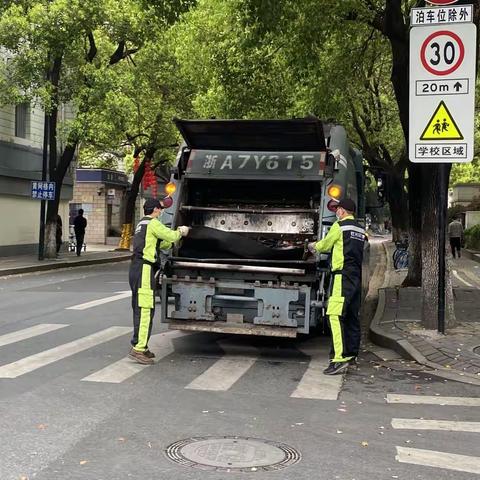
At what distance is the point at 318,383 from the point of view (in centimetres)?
686

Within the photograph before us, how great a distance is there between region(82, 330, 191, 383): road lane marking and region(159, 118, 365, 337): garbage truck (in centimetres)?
52

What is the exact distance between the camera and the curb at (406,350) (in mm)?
7133

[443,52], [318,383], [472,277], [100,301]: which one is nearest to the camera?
[318,383]

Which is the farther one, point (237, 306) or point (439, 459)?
point (237, 306)

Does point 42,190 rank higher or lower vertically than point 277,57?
lower

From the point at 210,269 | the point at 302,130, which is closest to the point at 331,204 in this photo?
the point at 302,130

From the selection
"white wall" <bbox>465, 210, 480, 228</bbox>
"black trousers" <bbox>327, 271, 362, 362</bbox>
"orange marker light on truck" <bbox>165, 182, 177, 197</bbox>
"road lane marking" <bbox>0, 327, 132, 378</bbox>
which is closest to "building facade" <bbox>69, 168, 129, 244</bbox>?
"white wall" <bbox>465, 210, 480, 228</bbox>

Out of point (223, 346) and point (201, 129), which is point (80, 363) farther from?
point (201, 129)

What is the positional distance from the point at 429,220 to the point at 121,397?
5.35 metres

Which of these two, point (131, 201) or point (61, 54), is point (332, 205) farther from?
point (131, 201)

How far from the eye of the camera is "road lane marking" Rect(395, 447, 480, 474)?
4.49m

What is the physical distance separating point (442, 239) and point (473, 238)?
66.0 ft

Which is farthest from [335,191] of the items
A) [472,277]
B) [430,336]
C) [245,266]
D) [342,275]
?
[472,277]

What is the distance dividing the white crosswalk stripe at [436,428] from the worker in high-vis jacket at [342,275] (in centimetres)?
100
